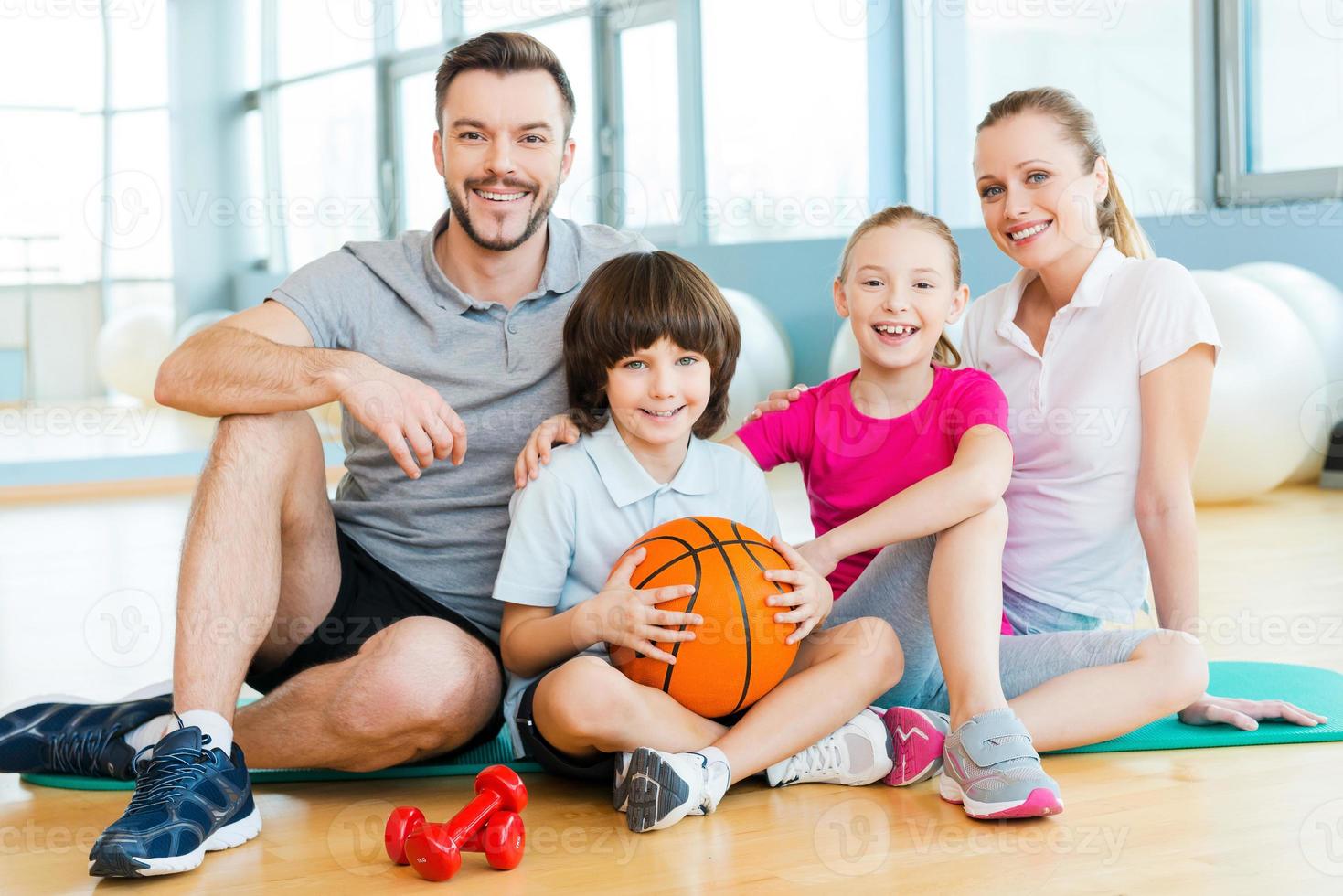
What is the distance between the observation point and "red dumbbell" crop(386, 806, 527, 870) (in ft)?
4.79

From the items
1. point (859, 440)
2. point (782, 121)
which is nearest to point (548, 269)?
point (859, 440)

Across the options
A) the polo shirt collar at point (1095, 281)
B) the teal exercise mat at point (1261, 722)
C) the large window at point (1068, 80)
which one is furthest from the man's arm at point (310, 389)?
the large window at point (1068, 80)

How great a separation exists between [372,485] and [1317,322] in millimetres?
3699

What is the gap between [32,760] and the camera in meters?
1.91

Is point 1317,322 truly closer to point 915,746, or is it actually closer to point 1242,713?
point 1242,713

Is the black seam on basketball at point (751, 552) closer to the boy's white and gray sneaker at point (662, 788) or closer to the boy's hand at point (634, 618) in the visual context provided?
the boy's hand at point (634, 618)

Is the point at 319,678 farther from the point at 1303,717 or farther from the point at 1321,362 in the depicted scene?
the point at 1321,362

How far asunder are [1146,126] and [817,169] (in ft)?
5.03

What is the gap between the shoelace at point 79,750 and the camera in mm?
1888

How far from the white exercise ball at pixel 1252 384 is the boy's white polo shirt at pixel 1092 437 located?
7.94ft

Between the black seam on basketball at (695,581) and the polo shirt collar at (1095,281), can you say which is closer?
the black seam on basketball at (695,581)

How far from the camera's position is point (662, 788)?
1559 mm

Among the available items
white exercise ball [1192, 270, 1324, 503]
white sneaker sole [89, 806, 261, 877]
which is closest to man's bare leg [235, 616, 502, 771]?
white sneaker sole [89, 806, 261, 877]

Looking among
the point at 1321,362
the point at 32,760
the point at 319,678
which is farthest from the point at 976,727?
the point at 1321,362
